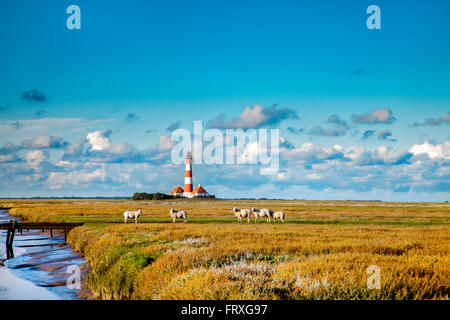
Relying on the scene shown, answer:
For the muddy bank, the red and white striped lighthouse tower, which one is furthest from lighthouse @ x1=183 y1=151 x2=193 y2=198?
the muddy bank

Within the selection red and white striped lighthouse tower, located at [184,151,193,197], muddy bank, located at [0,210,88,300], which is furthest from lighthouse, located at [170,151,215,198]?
muddy bank, located at [0,210,88,300]

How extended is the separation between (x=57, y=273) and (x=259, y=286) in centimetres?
1644

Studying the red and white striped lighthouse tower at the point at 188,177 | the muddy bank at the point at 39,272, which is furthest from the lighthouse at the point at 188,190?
the muddy bank at the point at 39,272

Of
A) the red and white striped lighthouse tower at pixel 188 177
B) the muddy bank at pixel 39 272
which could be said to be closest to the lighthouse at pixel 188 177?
the red and white striped lighthouse tower at pixel 188 177

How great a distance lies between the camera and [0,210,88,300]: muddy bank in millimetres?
17303

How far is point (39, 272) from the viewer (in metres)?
23.1

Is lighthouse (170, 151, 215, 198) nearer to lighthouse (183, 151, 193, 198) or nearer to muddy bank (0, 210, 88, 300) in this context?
lighthouse (183, 151, 193, 198)

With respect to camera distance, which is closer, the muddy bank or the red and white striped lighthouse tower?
the muddy bank

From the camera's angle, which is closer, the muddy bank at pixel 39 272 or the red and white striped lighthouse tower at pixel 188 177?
the muddy bank at pixel 39 272

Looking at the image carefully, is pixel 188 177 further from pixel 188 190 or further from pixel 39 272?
pixel 39 272

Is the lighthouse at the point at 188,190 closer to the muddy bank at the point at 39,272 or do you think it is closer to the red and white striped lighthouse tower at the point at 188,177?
the red and white striped lighthouse tower at the point at 188,177

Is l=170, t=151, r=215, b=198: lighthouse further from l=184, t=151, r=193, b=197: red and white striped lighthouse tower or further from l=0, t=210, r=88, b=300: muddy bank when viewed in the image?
l=0, t=210, r=88, b=300: muddy bank

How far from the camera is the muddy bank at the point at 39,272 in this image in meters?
17.3
